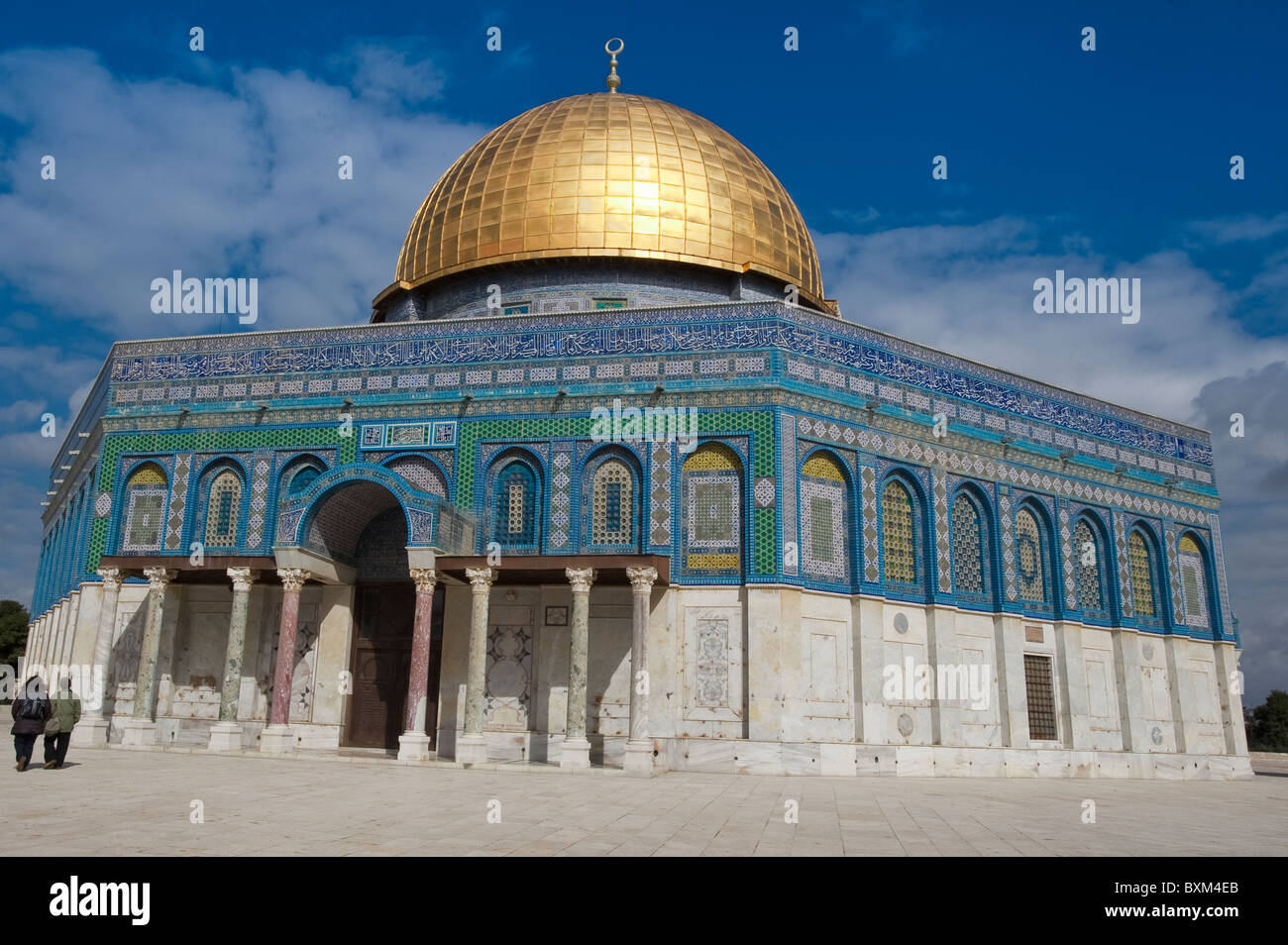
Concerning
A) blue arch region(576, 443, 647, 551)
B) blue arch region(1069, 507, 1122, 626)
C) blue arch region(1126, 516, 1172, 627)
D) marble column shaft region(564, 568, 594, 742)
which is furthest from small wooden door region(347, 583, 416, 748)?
blue arch region(1126, 516, 1172, 627)

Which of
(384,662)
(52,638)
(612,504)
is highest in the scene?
(612,504)

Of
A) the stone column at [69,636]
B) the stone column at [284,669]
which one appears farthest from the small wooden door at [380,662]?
the stone column at [69,636]

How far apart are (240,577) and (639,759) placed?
8243mm

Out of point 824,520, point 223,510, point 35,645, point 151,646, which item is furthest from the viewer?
point 35,645

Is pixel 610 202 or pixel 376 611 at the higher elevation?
pixel 610 202

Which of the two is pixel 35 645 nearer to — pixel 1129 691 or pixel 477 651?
pixel 477 651

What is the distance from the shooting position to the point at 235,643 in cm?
1870

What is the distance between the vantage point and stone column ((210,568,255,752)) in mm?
18109

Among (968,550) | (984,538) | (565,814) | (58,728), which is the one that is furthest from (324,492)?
(984,538)

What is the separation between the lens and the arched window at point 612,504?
18.7 meters

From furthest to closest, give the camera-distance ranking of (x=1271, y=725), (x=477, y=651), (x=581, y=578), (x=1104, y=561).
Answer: (x=1271, y=725) → (x=1104, y=561) → (x=477, y=651) → (x=581, y=578)
